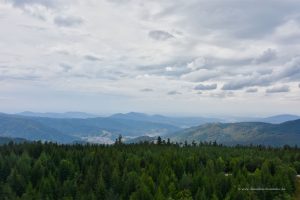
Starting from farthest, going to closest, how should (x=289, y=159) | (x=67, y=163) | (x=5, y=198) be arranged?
1. (x=289, y=159)
2. (x=67, y=163)
3. (x=5, y=198)

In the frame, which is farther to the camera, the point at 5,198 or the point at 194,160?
the point at 194,160

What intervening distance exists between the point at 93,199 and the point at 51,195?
1697 centimetres

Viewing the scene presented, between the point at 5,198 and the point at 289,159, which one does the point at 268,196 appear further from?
the point at 5,198

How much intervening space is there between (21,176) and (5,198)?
1662 cm

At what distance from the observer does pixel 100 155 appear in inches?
5453

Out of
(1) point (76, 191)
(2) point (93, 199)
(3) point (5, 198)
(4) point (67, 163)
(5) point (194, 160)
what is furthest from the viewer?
(5) point (194, 160)

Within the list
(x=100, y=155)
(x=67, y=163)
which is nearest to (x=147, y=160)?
(x=100, y=155)

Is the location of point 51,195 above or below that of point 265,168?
below

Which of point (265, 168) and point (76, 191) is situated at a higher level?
point (265, 168)

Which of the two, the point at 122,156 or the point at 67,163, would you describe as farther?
the point at 122,156

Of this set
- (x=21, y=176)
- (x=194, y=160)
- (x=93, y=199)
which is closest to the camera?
(x=93, y=199)

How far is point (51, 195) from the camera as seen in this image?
308ft

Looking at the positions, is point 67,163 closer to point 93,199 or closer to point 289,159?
point 93,199

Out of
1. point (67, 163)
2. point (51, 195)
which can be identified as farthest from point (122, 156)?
point (51, 195)
